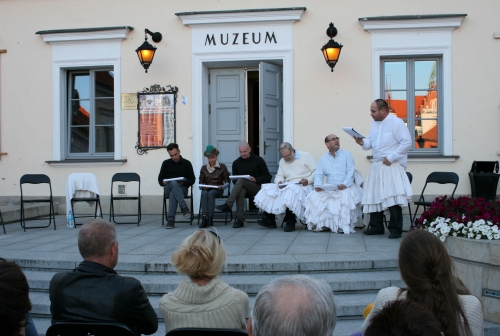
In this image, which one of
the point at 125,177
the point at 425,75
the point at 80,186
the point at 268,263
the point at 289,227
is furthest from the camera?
the point at 425,75

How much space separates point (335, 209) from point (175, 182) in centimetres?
255

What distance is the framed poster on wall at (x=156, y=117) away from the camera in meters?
9.65

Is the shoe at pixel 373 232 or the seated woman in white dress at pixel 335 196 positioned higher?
the seated woman in white dress at pixel 335 196

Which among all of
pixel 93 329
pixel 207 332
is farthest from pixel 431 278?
pixel 93 329

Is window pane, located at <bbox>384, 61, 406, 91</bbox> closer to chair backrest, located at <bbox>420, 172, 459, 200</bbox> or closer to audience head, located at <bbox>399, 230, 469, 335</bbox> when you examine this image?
chair backrest, located at <bbox>420, 172, 459, 200</bbox>

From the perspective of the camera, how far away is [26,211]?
962cm

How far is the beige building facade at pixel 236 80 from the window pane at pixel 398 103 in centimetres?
2

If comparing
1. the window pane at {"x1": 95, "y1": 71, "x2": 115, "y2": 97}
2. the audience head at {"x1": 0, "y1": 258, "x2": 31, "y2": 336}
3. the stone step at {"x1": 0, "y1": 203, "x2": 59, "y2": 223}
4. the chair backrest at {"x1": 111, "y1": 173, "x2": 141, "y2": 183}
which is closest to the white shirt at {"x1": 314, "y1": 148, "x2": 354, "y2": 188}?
the chair backrest at {"x1": 111, "y1": 173, "x2": 141, "y2": 183}

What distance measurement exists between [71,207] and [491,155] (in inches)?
272

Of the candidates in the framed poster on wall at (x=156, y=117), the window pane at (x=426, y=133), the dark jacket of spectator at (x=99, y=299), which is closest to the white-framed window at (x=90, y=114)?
the framed poster on wall at (x=156, y=117)

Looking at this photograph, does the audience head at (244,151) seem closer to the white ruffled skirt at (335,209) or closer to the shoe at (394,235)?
the white ruffled skirt at (335,209)

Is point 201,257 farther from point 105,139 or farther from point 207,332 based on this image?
point 105,139

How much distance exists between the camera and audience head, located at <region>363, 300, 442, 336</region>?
1.31 m

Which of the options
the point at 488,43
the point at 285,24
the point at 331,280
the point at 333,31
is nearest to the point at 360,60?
the point at 333,31
